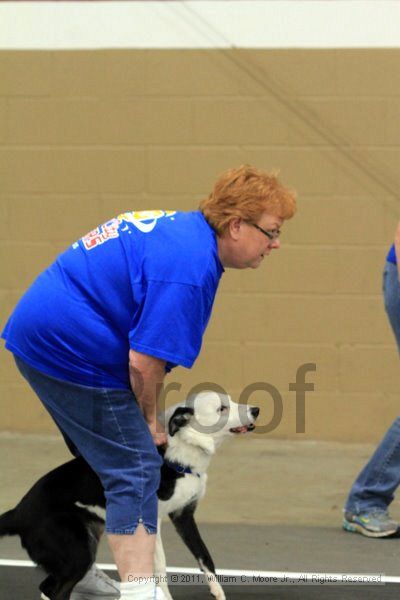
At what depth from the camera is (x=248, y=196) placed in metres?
4.43

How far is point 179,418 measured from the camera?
509cm

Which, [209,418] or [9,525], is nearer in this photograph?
[9,525]

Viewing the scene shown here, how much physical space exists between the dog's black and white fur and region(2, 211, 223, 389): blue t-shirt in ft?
1.88

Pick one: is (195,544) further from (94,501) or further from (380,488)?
(380,488)

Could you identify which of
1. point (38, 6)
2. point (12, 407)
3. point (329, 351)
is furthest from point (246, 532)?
point (38, 6)

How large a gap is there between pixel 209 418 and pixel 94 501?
2.16 ft

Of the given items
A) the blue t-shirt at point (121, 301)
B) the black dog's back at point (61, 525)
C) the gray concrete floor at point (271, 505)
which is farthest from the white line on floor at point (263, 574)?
the blue t-shirt at point (121, 301)

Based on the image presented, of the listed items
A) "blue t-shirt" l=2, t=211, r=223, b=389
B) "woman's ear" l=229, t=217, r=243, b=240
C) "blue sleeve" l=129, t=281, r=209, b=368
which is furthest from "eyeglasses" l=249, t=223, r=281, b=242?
"blue sleeve" l=129, t=281, r=209, b=368

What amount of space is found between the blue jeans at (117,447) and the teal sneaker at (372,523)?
189 centimetres

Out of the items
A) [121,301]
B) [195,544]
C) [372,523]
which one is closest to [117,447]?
[121,301]

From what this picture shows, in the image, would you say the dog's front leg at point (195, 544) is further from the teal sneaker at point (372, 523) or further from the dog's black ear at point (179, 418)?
the teal sneaker at point (372, 523)

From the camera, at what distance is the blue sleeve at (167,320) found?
4254 mm

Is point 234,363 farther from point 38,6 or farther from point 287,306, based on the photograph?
point 38,6

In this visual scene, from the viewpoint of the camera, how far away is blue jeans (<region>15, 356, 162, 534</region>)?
445 centimetres
